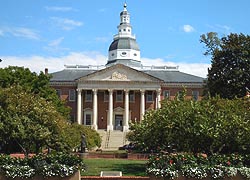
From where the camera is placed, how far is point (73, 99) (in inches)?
2879

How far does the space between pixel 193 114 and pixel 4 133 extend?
33.8 ft

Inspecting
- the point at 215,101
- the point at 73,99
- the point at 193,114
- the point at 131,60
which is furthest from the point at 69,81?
the point at 193,114

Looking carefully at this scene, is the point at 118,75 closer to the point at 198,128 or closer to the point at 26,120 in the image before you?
the point at 26,120

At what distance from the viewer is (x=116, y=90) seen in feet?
233

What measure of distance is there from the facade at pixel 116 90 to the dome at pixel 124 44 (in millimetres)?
11535

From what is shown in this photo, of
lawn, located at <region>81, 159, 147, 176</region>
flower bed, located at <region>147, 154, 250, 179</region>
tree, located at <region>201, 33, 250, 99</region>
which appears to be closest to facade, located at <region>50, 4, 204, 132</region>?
tree, located at <region>201, 33, 250, 99</region>

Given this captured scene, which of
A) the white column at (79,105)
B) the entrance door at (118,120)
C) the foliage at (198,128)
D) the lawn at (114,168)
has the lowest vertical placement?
the lawn at (114,168)

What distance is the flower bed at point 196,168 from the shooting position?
1777 centimetres

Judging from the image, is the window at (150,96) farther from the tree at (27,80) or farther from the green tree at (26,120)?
the green tree at (26,120)

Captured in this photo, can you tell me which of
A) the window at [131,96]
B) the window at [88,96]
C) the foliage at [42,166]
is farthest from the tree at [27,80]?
the foliage at [42,166]

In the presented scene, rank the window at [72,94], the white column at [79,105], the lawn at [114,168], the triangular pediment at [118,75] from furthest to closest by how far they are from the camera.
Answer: the window at [72,94], the white column at [79,105], the triangular pediment at [118,75], the lawn at [114,168]

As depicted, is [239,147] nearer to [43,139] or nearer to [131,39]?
[43,139]

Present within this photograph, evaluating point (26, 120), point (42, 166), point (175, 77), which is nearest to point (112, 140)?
point (175, 77)

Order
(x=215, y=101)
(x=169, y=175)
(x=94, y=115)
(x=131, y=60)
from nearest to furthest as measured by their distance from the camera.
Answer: (x=169, y=175) → (x=215, y=101) → (x=94, y=115) → (x=131, y=60)
